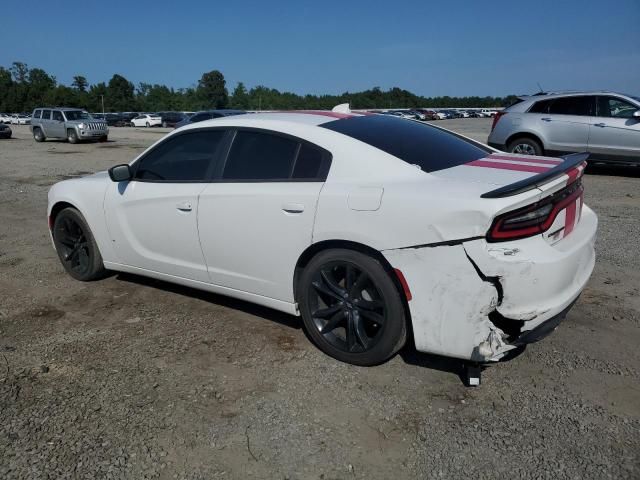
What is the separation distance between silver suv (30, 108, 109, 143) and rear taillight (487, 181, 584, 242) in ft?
81.5

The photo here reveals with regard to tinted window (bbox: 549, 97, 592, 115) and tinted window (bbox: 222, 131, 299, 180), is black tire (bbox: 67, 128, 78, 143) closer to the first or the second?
tinted window (bbox: 549, 97, 592, 115)

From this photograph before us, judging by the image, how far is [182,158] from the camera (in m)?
3.84

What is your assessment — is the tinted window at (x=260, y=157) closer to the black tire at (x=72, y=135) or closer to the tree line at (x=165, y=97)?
the black tire at (x=72, y=135)

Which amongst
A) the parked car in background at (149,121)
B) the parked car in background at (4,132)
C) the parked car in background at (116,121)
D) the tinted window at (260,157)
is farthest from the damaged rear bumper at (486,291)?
the parked car in background at (116,121)

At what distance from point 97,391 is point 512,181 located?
2.54m

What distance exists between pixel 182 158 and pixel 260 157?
2.66 ft

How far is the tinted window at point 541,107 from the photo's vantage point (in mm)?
10109

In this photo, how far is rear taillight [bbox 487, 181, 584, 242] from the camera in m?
2.43

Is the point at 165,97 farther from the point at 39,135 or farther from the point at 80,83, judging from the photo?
the point at 39,135

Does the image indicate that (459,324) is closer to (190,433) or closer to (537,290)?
(537,290)

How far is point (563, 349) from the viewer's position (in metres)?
3.16

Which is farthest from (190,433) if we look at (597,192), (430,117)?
(430,117)

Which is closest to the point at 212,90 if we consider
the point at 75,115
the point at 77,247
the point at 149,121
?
the point at 149,121

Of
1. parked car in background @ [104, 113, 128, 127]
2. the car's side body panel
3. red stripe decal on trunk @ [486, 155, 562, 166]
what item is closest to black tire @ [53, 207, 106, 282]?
the car's side body panel
